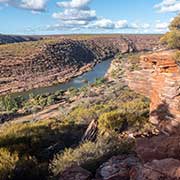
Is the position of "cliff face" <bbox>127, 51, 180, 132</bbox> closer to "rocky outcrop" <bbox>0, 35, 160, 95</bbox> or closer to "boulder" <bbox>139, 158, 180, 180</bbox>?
"boulder" <bbox>139, 158, 180, 180</bbox>

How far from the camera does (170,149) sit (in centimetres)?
948

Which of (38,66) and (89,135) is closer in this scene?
(89,135)

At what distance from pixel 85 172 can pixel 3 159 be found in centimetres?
411

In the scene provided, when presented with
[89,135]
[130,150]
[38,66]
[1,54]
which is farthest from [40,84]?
[130,150]

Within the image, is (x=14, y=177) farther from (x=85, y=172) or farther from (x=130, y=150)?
(x=130, y=150)

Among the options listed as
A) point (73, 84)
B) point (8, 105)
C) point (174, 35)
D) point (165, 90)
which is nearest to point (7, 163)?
point (165, 90)

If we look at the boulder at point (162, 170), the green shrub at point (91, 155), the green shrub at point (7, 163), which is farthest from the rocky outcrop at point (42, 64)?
the boulder at point (162, 170)

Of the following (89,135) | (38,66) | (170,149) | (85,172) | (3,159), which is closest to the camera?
(170,149)

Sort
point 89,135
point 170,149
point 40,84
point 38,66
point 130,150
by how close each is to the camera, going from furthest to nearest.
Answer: point 38,66, point 40,84, point 89,135, point 130,150, point 170,149

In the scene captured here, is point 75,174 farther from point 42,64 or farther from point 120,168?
point 42,64

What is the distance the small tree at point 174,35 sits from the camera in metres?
18.1

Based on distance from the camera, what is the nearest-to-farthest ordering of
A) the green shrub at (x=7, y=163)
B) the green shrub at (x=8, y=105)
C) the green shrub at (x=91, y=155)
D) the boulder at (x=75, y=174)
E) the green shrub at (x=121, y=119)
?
the boulder at (x=75, y=174), the green shrub at (x=91, y=155), the green shrub at (x=7, y=163), the green shrub at (x=121, y=119), the green shrub at (x=8, y=105)

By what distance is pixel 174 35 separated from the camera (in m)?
19.2

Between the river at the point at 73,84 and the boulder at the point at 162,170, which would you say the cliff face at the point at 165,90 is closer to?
the boulder at the point at 162,170
